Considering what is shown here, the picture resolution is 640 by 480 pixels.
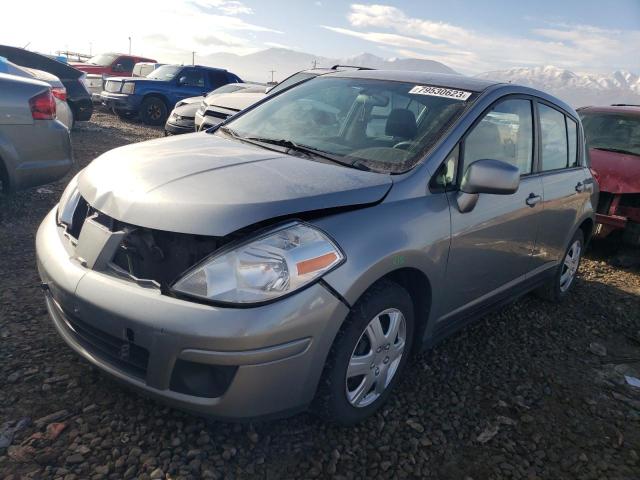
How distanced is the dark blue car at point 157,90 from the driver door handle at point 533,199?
470 inches

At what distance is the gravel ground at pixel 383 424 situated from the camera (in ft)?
6.84

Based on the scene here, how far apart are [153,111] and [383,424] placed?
1272 centimetres

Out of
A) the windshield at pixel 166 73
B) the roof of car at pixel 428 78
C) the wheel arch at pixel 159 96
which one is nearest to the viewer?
the roof of car at pixel 428 78

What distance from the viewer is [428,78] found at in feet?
10.7

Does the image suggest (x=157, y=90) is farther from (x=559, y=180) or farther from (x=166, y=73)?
(x=559, y=180)

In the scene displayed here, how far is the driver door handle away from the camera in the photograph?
3.31 meters

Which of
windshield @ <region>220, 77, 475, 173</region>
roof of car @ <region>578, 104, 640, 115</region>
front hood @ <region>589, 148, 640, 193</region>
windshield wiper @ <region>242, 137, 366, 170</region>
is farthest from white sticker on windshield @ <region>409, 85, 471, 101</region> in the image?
roof of car @ <region>578, 104, 640, 115</region>

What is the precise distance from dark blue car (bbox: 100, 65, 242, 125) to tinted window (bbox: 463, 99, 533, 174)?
11.8 meters

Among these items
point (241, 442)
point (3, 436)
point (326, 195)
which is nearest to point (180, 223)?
point (326, 195)

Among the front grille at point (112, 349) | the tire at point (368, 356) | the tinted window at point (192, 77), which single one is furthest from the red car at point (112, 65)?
the tire at point (368, 356)

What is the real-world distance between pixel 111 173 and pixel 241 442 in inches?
54.9

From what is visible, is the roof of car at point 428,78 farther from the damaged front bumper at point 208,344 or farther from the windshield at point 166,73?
the windshield at point 166,73

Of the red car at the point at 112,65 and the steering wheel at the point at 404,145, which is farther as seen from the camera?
the red car at the point at 112,65

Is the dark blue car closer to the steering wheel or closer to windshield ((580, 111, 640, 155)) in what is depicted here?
windshield ((580, 111, 640, 155))
